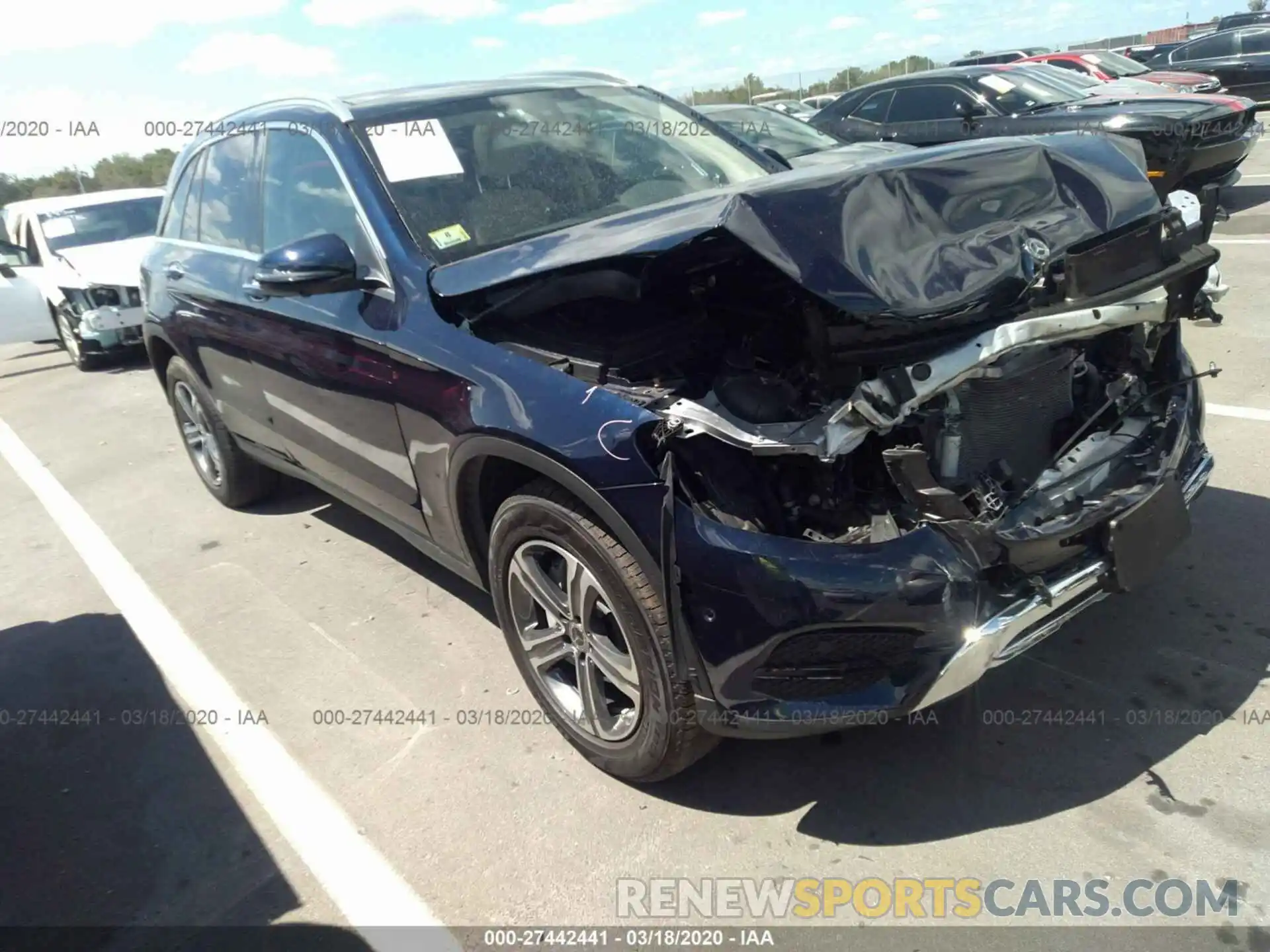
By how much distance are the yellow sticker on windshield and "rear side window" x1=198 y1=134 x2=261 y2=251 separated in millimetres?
1314

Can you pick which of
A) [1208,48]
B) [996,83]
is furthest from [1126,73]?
[1208,48]

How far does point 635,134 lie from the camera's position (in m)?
3.95

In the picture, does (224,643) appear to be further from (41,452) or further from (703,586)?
(41,452)

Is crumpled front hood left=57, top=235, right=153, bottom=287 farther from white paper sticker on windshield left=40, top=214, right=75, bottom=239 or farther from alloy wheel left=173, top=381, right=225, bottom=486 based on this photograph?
alloy wheel left=173, top=381, right=225, bottom=486

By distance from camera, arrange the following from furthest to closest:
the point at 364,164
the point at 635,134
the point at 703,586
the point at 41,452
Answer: the point at 41,452 < the point at 635,134 < the point at 364,164 < the point at 703,586

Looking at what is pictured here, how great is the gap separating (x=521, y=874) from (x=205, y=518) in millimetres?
3716

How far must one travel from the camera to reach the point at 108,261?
9.92m

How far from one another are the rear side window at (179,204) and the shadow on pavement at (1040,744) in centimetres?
390

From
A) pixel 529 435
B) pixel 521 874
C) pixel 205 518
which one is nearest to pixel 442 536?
pixel 529 435

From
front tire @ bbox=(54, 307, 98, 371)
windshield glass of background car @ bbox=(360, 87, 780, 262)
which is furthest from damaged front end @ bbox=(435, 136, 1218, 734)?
front tire @ bbox=(54, 307, 98, 371)

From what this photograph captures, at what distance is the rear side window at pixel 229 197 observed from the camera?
423 centimetres

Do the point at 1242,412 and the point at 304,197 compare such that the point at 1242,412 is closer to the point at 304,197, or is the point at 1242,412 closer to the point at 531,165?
the point at 531,165

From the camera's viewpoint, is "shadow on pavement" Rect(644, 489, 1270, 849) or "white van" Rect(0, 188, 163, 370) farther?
"white van" Rect(0, 188, 163, 370)

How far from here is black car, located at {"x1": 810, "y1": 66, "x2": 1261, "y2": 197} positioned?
29.1 ft
